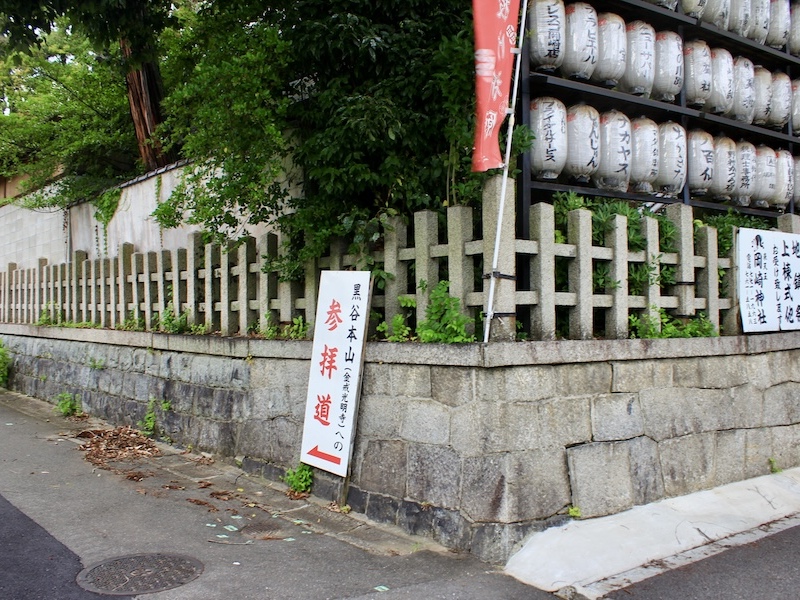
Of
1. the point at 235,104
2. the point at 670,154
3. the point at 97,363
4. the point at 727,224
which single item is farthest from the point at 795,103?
the point at 97,363

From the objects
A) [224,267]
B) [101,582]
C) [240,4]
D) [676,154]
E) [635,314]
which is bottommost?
[101,582]

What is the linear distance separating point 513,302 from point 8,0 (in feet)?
20.9

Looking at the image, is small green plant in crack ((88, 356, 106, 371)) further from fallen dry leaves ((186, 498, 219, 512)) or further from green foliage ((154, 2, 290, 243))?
fallen dry leaves ((186, 498, 219, 512))

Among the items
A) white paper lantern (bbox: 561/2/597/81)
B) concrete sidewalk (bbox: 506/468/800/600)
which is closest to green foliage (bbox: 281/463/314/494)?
concrete sidewalk (bbox: 506/468/800/600)

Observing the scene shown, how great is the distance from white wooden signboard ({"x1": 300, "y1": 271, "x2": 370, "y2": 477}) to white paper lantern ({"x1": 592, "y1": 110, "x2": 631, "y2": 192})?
2.49 m

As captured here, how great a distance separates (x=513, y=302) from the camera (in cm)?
544

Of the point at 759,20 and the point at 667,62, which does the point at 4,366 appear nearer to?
the point at 667,62

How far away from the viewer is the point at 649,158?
268 inches

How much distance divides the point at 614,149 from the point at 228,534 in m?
4.89

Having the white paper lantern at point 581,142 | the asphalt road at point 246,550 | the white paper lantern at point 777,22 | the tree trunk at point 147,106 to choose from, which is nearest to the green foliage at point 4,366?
the tree trunk at point 147,106

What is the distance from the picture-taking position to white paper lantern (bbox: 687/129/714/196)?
7465mm

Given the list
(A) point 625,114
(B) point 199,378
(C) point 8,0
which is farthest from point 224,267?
(A) point 625,114

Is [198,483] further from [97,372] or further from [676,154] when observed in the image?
[676,154]

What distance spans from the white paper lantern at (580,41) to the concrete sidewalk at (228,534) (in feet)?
14.3
